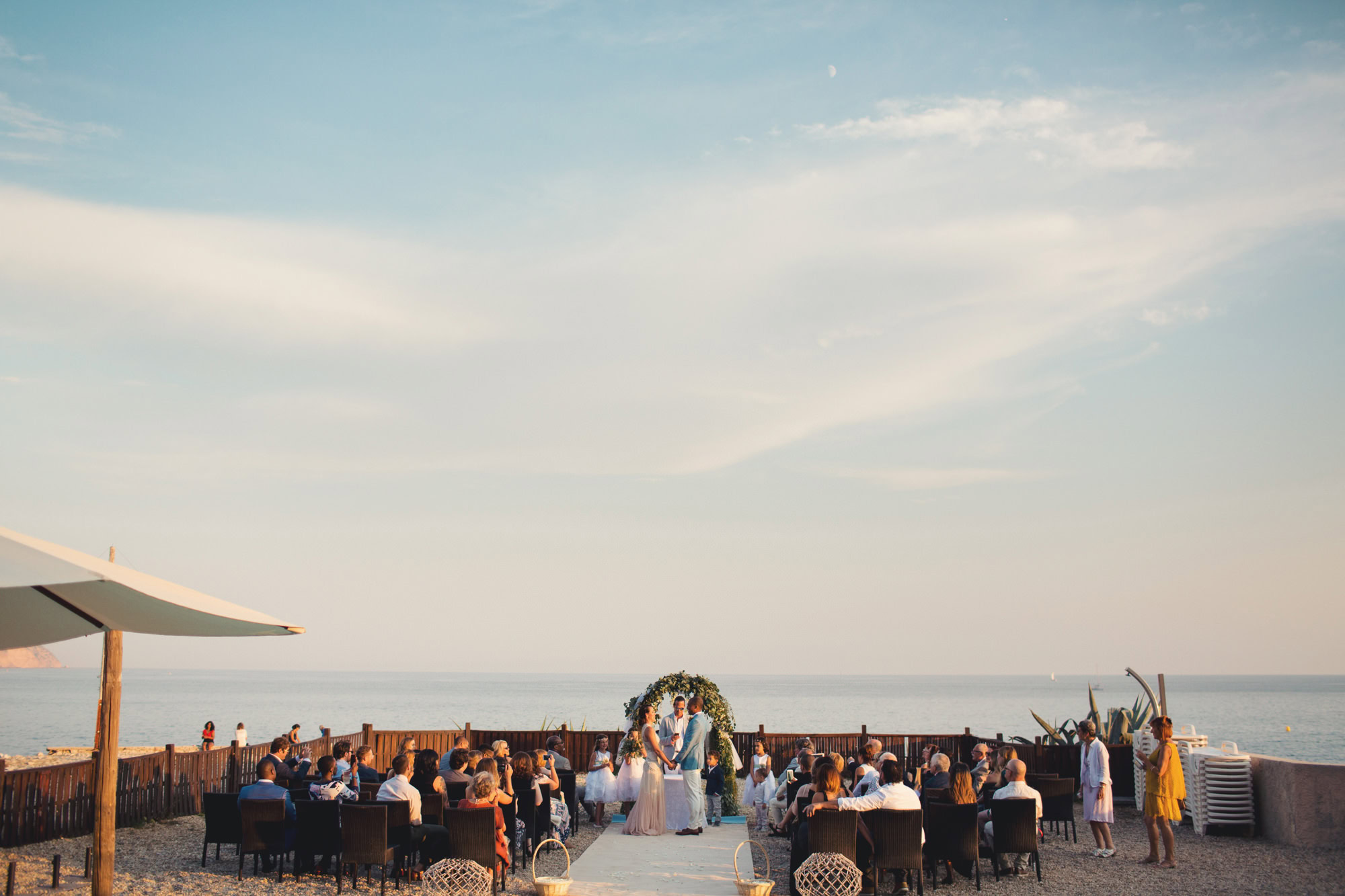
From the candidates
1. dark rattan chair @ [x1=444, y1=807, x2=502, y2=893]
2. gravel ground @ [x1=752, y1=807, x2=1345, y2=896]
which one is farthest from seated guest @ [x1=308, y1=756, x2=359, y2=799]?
gravel ground @ [x1=752, y1=807, x2=1345, y2=896]

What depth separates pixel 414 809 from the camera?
9.40 m

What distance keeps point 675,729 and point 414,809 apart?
13.7 feet

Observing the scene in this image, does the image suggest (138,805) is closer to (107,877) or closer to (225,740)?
(107,877)

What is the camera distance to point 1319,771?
1150cm

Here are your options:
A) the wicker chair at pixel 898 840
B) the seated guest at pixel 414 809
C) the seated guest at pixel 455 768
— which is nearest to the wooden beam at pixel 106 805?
the seated guest at pixel 414 809

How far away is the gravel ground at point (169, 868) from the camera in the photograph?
9.20 metres

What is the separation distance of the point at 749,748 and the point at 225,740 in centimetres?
4718

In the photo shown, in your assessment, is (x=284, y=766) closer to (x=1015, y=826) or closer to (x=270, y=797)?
(x=270, y=797)

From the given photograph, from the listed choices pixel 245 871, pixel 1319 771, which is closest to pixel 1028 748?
pixel 1319 771

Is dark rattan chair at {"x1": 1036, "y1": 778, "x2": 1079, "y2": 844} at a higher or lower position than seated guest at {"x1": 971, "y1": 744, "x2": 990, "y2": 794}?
lower

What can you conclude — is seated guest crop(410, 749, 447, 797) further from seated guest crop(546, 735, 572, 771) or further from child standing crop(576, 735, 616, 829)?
child standing crop(576, 735, 616, 829)

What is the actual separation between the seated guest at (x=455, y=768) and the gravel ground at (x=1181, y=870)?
136 inches

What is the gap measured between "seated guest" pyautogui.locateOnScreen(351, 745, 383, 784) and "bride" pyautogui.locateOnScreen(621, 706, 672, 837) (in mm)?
3128

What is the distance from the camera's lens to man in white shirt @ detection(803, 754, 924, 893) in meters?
8.77
